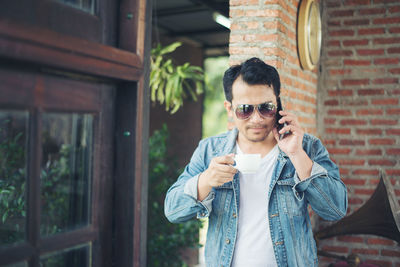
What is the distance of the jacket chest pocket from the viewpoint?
6.07 feet

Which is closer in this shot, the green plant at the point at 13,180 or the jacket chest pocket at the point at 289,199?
the green plant at the point at 13,180

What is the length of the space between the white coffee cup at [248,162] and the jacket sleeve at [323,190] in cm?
25

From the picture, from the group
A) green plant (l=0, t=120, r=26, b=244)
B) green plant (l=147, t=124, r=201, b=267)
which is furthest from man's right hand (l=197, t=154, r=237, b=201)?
green plant (l=147, t=124, r=201, b=267)

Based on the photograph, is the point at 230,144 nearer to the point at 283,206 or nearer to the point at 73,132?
the point at 283,206

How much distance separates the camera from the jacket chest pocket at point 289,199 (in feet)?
6.07

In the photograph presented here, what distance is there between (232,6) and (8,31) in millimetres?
2020

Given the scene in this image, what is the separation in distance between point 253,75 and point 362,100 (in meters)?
2.08

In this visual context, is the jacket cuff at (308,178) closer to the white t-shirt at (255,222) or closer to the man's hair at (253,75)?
the white t-shirt at (255,222)

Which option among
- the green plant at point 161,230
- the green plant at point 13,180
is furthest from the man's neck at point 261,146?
the green plant at point 161,230

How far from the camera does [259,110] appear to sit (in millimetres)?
1834

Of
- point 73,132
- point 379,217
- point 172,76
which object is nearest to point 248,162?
point 73,132

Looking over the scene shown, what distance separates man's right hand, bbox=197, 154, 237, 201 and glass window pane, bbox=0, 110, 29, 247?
71 centimetres

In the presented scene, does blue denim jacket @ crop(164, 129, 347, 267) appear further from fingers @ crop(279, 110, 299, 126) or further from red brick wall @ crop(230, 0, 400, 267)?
red brick wall @ crop(230, 0, 400, 267)

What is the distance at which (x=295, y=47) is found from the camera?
10.5ft
